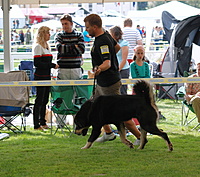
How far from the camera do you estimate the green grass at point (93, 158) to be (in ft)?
15.4

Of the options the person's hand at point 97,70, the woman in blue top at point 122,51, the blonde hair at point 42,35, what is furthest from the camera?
the blonde hair at point 42,35

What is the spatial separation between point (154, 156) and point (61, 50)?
114 inches

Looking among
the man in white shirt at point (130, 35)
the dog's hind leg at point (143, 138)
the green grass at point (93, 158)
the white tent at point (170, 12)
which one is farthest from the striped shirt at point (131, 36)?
the white tent at point (170, 12)

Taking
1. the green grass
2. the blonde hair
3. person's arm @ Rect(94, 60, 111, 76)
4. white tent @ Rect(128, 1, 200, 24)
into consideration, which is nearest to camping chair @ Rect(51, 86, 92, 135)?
the green grass

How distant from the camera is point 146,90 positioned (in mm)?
5551

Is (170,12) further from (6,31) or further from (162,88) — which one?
(6,31)

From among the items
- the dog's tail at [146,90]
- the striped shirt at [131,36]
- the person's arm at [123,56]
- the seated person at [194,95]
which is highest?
the striped shirt at [131,36]

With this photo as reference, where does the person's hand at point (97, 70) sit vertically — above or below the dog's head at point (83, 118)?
above

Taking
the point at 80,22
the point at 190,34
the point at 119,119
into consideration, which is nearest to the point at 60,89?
the point at 119,119

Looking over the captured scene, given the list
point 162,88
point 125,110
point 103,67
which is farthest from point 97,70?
point 162,88

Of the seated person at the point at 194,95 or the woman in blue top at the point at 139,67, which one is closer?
the seated person at the point at 194,95

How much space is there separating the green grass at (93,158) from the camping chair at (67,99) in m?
0.38

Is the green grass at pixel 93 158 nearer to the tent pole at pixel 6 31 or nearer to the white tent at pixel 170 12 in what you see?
the tent pole at pixel 6 31

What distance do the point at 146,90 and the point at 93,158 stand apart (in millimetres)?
976
